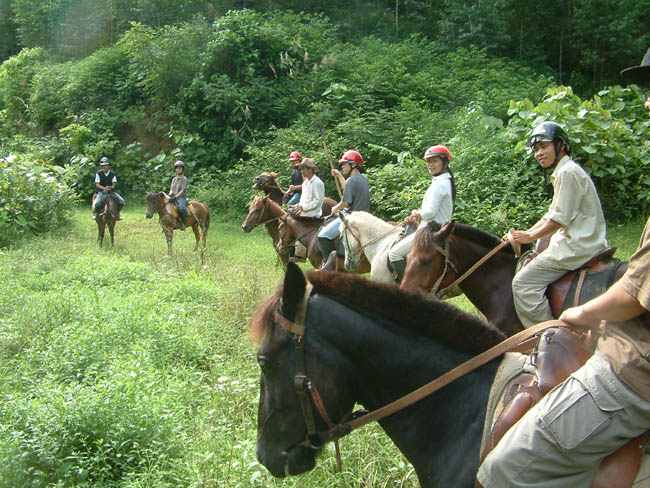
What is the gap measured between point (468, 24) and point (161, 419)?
78.9ft

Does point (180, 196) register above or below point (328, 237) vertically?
below

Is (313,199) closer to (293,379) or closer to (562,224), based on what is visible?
(562,224)

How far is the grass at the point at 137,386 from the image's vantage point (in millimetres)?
3744

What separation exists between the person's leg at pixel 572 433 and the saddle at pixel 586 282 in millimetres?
2831

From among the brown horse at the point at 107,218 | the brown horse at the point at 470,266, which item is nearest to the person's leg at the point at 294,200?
the brown horse at the point at 107,218

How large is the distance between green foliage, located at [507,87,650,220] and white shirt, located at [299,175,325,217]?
15.4 feet

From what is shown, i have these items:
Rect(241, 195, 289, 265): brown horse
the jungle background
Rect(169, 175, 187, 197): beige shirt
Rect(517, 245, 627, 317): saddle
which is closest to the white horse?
the jungle background

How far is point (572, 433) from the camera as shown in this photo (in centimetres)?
178

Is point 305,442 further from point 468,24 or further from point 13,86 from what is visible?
point 13,86

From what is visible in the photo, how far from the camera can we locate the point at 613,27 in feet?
73.6

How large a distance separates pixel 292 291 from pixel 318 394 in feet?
1.41

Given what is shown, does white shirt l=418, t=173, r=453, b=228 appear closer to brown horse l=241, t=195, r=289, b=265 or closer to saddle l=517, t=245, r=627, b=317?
saddle l=517, t=245, r=627, b=317

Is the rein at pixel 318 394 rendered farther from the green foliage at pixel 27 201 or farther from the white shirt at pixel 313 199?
the green foliage at pixel 27 201

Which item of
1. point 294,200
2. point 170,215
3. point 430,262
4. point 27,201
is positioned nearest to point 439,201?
point 430,262
